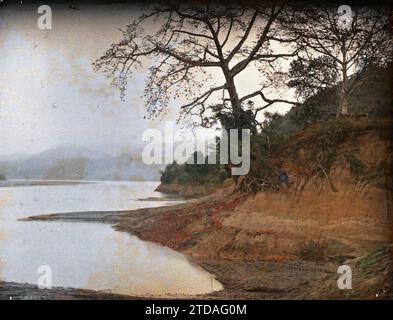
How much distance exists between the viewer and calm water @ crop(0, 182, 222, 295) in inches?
167

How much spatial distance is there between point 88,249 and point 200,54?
195 centimetres

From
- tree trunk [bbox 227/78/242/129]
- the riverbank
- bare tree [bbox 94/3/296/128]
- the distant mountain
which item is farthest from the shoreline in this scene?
bare tree [bbox 94/3/296/128]

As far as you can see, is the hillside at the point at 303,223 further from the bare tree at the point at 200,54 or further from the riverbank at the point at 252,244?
the bare tree at the point at 200,54

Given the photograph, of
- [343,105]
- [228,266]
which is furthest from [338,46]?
[228,266]

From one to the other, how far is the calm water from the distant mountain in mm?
A: 84

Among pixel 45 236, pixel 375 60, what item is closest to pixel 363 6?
pixel 375 60

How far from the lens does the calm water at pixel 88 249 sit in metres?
4.25

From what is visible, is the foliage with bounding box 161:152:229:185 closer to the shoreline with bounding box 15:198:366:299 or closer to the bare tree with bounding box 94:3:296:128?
the shoreline with bounding box 15:198:366:299

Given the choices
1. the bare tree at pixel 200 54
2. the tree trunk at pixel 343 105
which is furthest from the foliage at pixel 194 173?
the tree trunk at pixel 343 105

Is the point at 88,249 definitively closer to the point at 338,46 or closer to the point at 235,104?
the point at 235,104

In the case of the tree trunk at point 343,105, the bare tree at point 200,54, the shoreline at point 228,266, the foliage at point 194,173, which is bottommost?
the shoreline at point 228,266

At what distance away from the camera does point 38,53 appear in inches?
172

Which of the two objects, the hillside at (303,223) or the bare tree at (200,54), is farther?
the bare tree at (200,54)

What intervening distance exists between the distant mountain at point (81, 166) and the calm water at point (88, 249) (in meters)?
0.08
